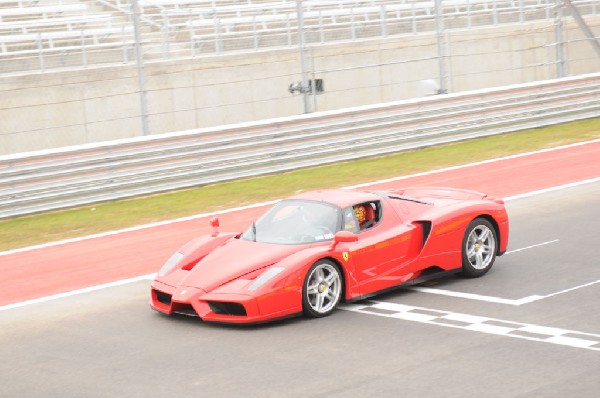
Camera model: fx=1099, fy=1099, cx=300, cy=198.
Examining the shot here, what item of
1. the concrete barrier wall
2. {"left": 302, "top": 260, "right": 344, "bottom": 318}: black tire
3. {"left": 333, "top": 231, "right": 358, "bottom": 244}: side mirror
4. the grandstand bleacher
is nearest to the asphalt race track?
{"left": 302, "top": 260, "right": 344, "bottom": 318}: black tire

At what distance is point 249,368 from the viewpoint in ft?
29.5

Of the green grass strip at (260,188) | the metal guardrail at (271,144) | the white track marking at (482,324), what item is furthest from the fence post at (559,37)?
the white track marking at (482,324)

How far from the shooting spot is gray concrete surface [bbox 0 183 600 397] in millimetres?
8367

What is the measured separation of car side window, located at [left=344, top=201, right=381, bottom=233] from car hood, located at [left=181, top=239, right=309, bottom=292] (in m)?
0.63

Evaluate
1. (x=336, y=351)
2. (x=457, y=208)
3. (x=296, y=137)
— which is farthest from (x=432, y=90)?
(x=336, y=351)

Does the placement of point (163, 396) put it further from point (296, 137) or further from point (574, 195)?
point (296, 137)

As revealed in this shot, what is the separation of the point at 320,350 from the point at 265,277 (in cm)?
119

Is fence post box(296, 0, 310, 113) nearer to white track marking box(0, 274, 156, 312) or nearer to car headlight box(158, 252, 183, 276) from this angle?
white track marking box(0, 274, 156, 312)

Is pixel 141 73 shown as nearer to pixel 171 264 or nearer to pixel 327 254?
pixel 171 264

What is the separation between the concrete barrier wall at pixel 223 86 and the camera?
2131 centimetres

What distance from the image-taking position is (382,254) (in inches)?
438

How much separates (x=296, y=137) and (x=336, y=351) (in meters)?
11.3

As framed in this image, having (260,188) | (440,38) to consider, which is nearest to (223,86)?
(440,38)

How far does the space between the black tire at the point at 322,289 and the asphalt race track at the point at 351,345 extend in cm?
12
